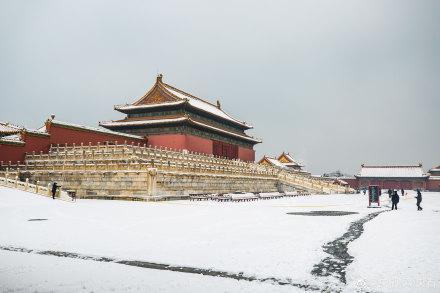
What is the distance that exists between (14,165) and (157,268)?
2558cm

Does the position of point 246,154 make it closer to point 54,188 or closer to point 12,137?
point 12,137

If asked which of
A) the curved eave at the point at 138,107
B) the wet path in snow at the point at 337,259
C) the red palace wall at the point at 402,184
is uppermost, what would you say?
the curved eave at the point at 138,107

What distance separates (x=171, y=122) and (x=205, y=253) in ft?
107

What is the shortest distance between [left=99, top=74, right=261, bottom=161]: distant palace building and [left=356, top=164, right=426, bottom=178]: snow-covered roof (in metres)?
38.9

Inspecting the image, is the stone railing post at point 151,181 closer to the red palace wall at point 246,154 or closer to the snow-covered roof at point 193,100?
the snow-covered roof at point 193,100

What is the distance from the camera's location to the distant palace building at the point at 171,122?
129ft

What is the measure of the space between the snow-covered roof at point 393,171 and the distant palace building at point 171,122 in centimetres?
3889

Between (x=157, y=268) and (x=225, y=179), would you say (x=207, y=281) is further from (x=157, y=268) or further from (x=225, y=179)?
(x=225, y=179)

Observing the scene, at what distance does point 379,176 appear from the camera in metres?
70.5

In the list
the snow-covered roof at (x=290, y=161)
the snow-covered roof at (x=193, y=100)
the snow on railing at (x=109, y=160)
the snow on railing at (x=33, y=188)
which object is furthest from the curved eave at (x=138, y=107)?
the snow-covered roof at (x=290, y=161)

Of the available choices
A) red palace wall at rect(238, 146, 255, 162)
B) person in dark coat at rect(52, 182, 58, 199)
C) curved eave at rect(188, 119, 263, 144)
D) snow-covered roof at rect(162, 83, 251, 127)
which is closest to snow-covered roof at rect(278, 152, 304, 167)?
red palace wall at rect(238, 146, 255, 162)

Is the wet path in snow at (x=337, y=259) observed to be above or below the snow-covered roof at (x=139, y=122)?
below

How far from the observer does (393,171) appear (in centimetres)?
7094

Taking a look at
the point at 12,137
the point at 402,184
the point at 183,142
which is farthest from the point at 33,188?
the point at 402,184
